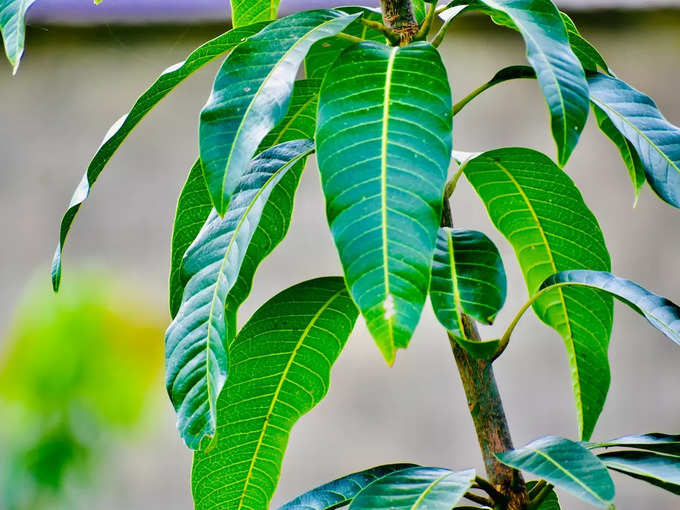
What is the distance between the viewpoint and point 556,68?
1.65 ft

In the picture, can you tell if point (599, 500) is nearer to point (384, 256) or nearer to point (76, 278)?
point (384, 256)

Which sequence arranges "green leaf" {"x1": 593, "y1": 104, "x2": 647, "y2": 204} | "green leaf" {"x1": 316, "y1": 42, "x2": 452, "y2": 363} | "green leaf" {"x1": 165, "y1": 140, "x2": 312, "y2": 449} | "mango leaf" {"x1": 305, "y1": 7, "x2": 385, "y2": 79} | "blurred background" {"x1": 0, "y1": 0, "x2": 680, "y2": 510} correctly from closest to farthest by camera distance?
"green leaf" {"x1": 316, "y1": 42, "x2": 452, "y2": 363}
"green leaf" {"x1": 165, "y1": 140, "x2": 312, "y2": 449}
"green leaf" {"x1": 593, "y1": 104, "x2": 647, "y2": 204}
"mango leaf" {"x1": 305, "y1": 7, "x2": 385, "y2": 79}
"blurred background" {"x1": 0, "y1": 0, "x2": 680, "y2": 510}

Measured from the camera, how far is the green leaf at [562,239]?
764 millimetres

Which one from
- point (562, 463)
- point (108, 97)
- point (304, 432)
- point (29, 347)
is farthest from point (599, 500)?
point (108, 97)

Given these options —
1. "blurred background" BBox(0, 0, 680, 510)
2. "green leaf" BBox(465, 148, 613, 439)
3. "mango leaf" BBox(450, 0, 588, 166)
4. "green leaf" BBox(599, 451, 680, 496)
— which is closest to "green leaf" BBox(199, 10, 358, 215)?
"mango leaf" BBox(450, 0, 588, 166)

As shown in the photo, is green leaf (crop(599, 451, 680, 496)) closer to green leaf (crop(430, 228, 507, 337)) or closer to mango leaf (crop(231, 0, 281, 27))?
green leaf (crop(430, 228, 507, 337))

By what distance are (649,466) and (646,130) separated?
287 millimetres

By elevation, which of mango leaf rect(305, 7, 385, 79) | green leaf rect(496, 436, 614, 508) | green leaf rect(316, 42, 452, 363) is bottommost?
green leaf rect(496, 436, 614, 508)

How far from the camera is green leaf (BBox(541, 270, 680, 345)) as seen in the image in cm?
63

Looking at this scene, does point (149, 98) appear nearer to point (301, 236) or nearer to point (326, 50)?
point (326, 50)

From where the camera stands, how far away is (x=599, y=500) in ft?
1.67

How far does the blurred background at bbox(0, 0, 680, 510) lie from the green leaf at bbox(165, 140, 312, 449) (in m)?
1.56

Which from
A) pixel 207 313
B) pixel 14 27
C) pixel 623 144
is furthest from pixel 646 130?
pixel 14 27

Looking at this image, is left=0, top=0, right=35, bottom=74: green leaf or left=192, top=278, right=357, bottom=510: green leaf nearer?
left=0, top=0, right=35, bottom=74: green leaf
